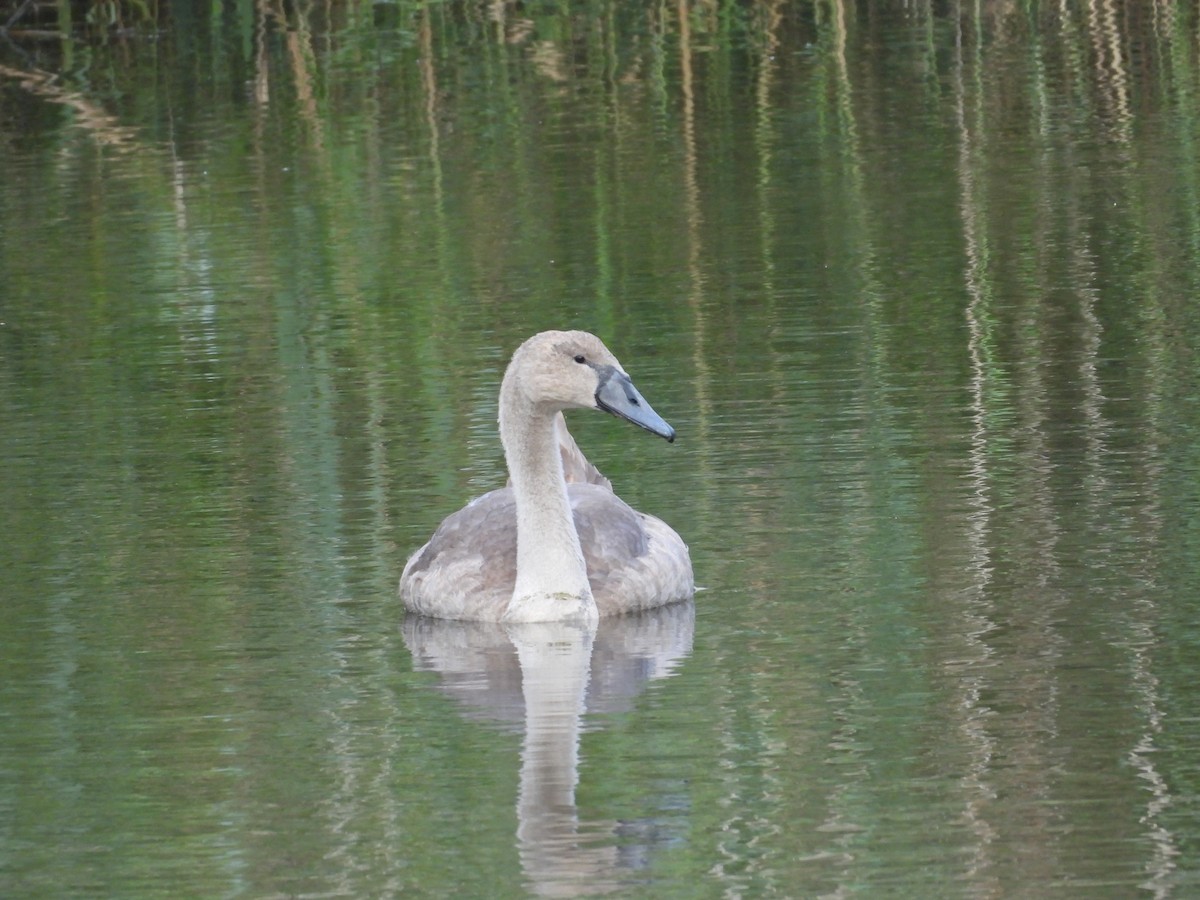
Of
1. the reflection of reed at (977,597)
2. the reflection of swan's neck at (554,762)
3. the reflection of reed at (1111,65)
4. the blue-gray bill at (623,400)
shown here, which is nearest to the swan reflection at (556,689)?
the reflection of swan's neck at (554,762)

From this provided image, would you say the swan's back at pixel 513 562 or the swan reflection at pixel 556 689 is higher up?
the swan's back at pixel 513 562

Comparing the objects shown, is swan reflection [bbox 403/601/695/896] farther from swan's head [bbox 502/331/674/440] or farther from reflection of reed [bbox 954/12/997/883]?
reflection of reed [bbox 954/12/997/883]

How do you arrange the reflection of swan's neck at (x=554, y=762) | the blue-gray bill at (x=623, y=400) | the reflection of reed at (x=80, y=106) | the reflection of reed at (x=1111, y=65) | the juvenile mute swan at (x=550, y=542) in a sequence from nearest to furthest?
the reflection of swan's neck at (x=554, y=762)
the blue-gray bill at (x=623, y=400)
the juvenile mute swan at (x=550, y=542)
the reflection of reed at (x=1111, y=65)
the reflection of reed at (x=80, y=106)

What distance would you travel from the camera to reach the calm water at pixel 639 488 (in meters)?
7.17

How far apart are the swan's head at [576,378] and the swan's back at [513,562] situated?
0.46 meters

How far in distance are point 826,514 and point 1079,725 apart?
9.71ft

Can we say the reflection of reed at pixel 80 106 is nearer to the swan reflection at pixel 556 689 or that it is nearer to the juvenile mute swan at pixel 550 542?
the juvenile mute swan at pixel 550 542

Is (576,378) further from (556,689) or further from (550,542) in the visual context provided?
(556,689)

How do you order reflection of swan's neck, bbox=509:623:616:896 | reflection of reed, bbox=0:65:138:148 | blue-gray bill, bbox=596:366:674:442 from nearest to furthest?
reflection of swan's neck, bbox=509:623:616:896 < blue-gray bill, bbox=596:366:674:442 < reflection of reed, bbox=0:65:138:148

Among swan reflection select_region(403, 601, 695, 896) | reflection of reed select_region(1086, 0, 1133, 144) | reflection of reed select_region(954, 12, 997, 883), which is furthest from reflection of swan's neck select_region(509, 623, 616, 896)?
reflection of reed select_region(1086, 0, 1133, 144)

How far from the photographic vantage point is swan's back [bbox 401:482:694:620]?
9.82 m

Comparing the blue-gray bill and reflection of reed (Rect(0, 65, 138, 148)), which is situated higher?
reflection of reed (Rect(0, 65, 138, 148))

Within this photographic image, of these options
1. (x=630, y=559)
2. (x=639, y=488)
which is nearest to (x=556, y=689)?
(x=630, y=559)

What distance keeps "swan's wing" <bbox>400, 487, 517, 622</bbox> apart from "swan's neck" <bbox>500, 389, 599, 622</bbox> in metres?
0.13
